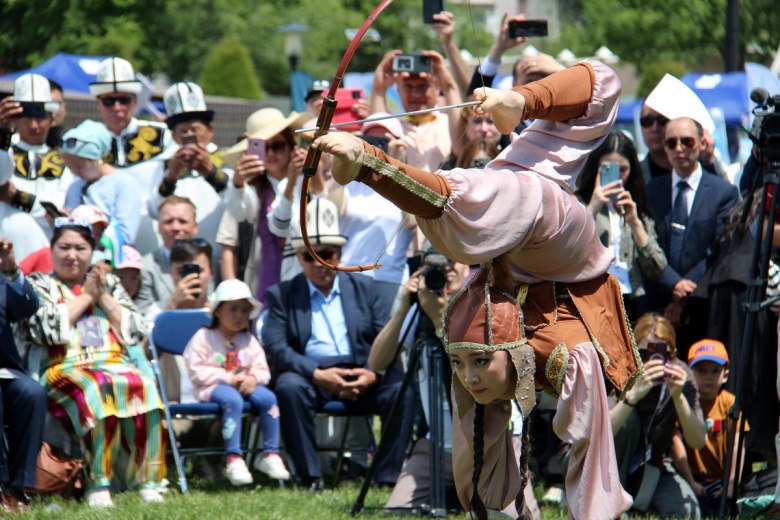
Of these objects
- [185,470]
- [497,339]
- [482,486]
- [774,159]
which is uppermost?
[774,159]

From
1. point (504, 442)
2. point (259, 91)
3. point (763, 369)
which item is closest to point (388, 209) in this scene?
point (763, 369)

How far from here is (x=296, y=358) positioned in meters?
6.98

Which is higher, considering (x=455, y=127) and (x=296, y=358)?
(x=455, y=127)

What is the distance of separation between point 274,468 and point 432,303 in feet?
4.98

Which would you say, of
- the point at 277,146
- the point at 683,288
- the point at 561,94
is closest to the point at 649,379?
the point at 683,288

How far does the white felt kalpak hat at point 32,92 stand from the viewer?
25.1 feet

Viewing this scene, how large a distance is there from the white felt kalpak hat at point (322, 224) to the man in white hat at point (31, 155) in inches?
67.3

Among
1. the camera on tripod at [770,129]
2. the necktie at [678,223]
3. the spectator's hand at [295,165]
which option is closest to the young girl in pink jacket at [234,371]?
the spectator's hand at [295,165]

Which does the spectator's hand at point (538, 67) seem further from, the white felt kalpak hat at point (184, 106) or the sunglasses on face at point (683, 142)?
the white felt kalpak hat at point (184, 106)

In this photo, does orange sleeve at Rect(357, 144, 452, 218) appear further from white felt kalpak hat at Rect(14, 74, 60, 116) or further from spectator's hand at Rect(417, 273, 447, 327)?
white felt kalpak hat at Rect(14, 74, 60, 116)

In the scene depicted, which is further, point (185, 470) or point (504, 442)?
point (185, 470)

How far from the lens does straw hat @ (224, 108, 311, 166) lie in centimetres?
755

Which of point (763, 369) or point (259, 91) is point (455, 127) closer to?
point (763, 369)

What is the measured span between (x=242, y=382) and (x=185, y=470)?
0.71 meters
